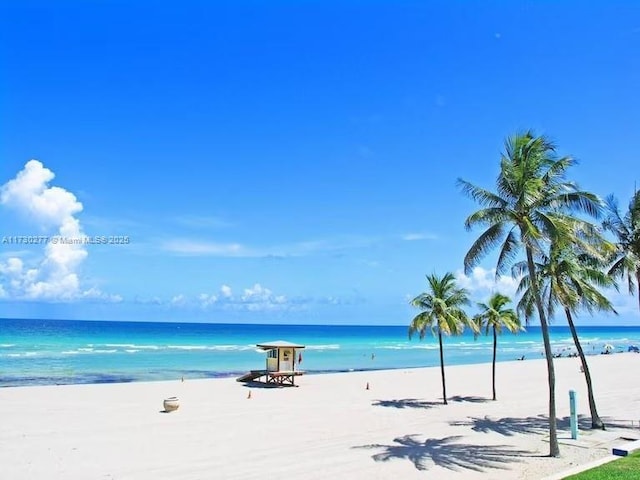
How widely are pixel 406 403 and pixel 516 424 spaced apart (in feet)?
19.5

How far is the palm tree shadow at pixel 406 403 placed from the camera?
71.5ft

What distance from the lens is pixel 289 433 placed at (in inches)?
626

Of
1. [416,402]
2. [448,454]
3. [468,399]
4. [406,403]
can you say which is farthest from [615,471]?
[468,399]

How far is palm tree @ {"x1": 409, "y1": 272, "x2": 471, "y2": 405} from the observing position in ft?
72.0

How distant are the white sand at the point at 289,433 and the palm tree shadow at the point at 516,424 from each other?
3cm

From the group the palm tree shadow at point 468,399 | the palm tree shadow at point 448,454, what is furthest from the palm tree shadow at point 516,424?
the palm tree shadow at point 468,399

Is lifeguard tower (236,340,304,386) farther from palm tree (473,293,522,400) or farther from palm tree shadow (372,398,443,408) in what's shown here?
palm tree (473,293,522,400)

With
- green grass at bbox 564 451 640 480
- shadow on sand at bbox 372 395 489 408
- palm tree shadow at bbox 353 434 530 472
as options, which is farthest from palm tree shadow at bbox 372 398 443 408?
green grass at bbox 564 451 640 480

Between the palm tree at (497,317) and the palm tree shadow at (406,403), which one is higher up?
the palm tree at (497,317)

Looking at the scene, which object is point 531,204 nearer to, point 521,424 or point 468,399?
point 521,424

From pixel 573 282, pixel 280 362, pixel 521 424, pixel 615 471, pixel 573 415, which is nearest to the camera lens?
pixel 615 471

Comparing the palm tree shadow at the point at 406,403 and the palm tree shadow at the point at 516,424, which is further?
the palm tree shadow at the point at 406,403

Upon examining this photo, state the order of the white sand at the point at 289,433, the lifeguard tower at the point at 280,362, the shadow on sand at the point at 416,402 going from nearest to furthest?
the white sand at the point at 289,433 < the shadow on sand at the point at 416,402 < the lifeguard tower at the point at 280,362

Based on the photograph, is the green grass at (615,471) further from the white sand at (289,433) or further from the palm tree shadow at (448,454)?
the palm tree shadow at (448,454)
